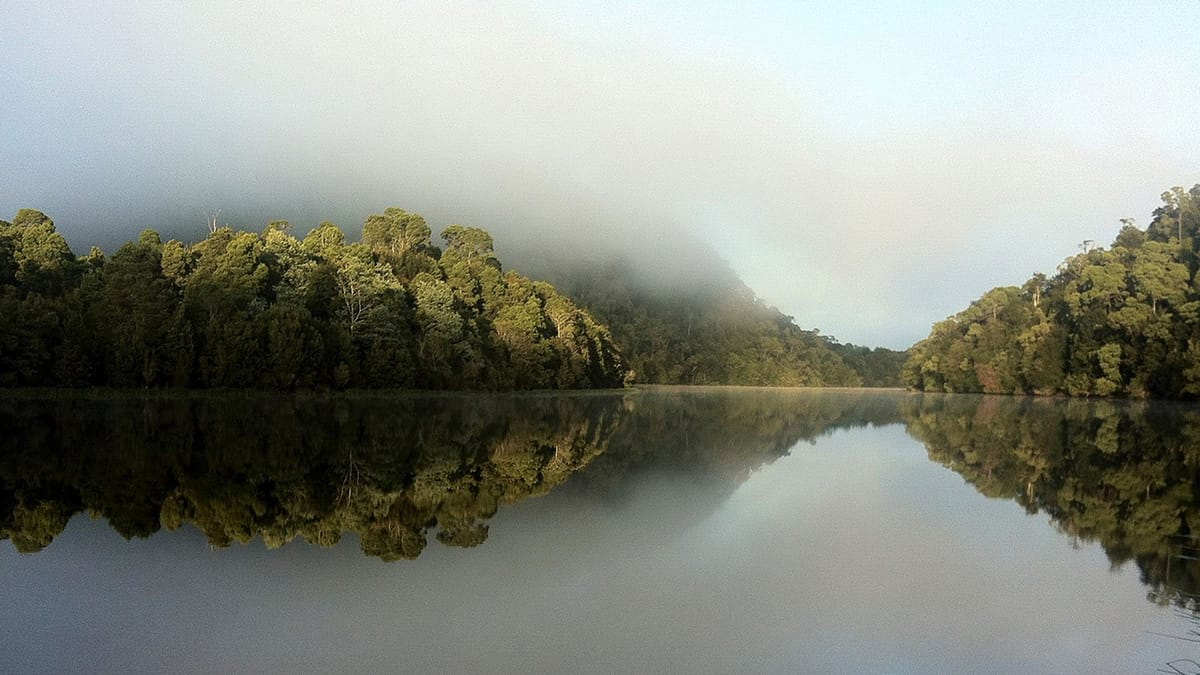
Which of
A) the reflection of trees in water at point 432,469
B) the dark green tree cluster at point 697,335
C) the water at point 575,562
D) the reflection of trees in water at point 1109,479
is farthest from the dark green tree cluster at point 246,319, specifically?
the dark green tree cluster at point 697,335

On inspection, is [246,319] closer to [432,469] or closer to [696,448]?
[696,448]

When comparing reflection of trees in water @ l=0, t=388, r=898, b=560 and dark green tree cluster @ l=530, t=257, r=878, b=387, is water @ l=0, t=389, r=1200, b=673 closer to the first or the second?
reflection of trees in water @ l=0, t=388, r=898, b=560

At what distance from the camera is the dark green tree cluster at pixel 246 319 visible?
45219 millimetres

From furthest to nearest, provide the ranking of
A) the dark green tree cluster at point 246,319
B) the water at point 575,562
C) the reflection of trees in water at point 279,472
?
the dark green tree cluster at point 246,319
the reflection of trees in water at point 279,472
the water at point 575,562

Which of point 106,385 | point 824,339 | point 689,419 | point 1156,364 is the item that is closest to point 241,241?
point 106,385

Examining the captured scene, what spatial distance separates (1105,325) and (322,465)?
79274mm

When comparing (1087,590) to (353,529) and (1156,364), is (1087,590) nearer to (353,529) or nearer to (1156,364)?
(353,529)

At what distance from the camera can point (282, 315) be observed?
4831 centimetres

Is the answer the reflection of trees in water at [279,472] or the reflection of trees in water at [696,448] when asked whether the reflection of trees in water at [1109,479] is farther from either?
the reflection of trees in water at [279,472]

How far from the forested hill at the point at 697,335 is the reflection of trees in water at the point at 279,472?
104m

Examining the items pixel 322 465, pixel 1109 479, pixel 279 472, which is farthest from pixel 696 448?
pixel 279 472

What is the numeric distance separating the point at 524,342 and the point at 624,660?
62.4m

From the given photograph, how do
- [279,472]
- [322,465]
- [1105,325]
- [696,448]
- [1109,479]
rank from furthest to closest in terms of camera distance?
[1105,325], [696,448], [1109,479], [322,465], [279,472]

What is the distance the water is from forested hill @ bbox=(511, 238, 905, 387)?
113074 mm
